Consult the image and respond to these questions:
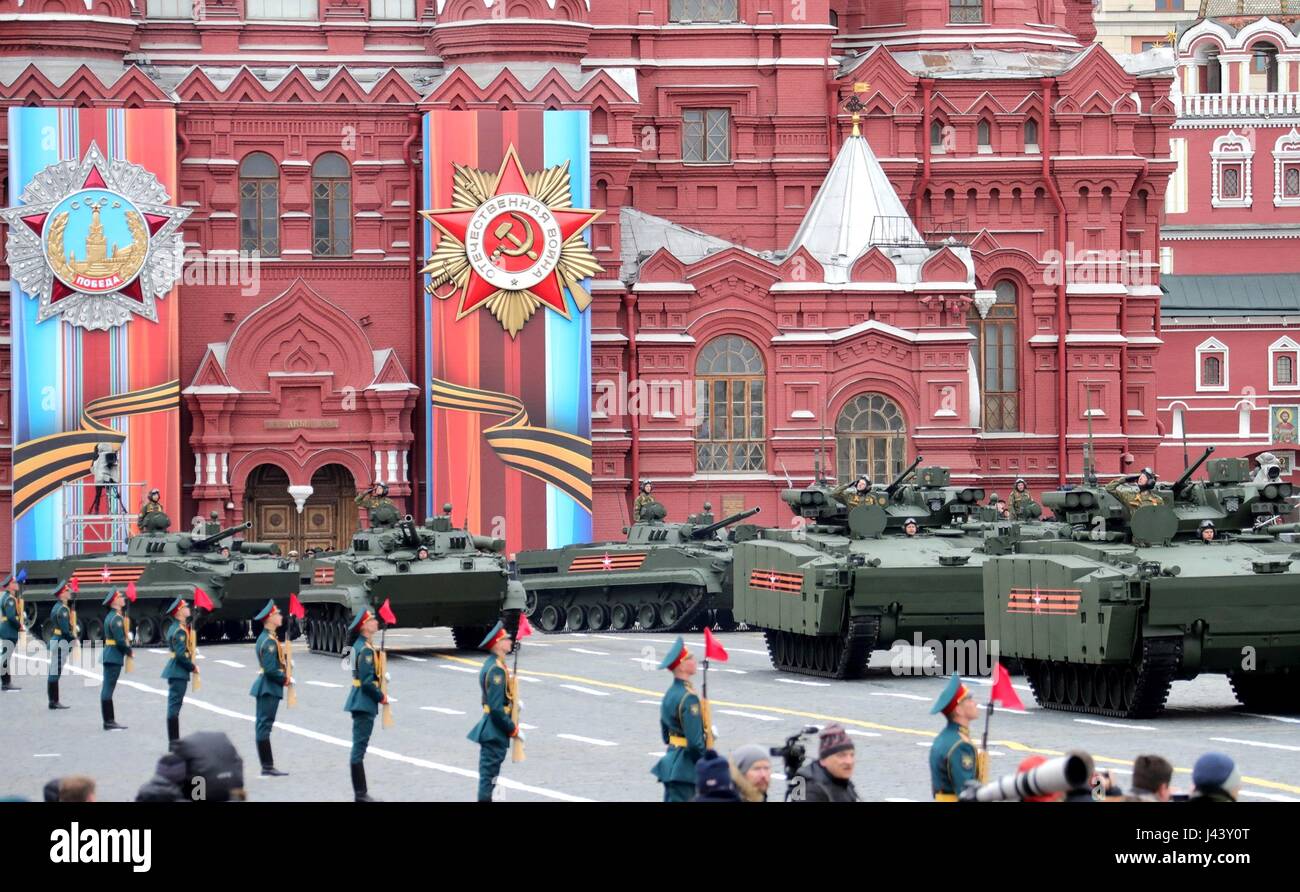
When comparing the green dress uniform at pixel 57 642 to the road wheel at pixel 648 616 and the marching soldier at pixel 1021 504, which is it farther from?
the marching soldier at pixel 1021 504

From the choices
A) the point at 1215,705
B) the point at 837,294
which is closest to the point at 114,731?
the point at 1215,705

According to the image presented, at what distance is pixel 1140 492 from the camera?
28.7m

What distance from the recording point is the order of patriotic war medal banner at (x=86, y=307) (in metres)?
48.9

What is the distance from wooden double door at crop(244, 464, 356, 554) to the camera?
169 ft

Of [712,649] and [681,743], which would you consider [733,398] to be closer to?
[712,649]

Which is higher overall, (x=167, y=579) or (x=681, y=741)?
(x=681, y=741)

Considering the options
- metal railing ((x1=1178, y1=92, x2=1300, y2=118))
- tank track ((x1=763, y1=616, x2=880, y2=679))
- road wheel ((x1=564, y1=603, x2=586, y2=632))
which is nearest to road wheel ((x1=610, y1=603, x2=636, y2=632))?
road wheel ((x1=564, y1=603, x2=586, y2=632))

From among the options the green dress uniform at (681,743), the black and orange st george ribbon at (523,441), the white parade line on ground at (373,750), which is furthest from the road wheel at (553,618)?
the green dress uniform at (681,743)

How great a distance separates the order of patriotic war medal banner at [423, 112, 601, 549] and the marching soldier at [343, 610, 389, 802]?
27.8 metres

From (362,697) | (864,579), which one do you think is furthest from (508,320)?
(362,697)

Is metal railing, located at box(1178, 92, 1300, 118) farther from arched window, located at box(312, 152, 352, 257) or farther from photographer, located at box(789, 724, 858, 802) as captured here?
photographer, located at box(789, 724, 858, 802)

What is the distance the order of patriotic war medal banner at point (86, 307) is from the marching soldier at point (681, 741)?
3280 centimetres

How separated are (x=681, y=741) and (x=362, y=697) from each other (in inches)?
199
